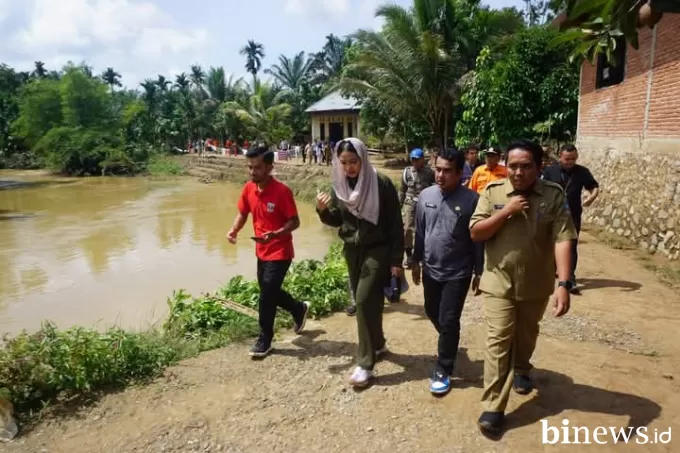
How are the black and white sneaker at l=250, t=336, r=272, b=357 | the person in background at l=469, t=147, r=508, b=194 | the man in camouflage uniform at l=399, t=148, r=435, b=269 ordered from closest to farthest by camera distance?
the black and white sneaker at l=250, t=336, r=272, b=357 < the person in background at l=469, t=147, r=508, b=194 < the man in camouflage uniform at l=399, t=148, r=435, b=269

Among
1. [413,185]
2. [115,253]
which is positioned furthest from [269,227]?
[115,253]

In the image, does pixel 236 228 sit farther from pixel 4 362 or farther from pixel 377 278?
pixel 4 362

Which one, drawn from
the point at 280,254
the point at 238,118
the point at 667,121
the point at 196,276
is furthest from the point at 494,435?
the point at 238,118

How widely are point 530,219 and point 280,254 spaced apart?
192 centimetres

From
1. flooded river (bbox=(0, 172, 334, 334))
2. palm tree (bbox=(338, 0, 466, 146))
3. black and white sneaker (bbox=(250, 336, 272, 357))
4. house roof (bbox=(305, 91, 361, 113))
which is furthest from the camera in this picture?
house roof (bbox=(305, 91, 361, 113))

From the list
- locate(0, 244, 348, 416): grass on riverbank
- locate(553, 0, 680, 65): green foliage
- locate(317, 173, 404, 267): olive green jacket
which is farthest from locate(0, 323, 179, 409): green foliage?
locate(553, 0, 680, 65): green foliage

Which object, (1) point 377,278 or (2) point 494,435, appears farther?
(1) point 377,278

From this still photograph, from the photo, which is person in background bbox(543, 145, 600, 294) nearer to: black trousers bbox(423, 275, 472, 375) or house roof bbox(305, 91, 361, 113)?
black trousers bbox(423, 275, 472, 375)

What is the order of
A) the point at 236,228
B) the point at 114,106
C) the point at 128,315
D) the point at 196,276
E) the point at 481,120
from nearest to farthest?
1. the point at 236,228
2. the point at 128,315
3. the point at 196,276
4. the point at 481,120
5. the point at 114,106

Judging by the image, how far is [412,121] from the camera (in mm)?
20172

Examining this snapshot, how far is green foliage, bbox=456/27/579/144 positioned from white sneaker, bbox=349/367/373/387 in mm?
10086

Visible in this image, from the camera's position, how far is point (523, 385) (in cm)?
326

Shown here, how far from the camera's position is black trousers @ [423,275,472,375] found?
3.19 meters

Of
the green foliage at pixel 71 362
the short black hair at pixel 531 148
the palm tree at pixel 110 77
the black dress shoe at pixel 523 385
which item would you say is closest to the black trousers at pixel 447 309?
the black dress shoe at pixel 523 385
